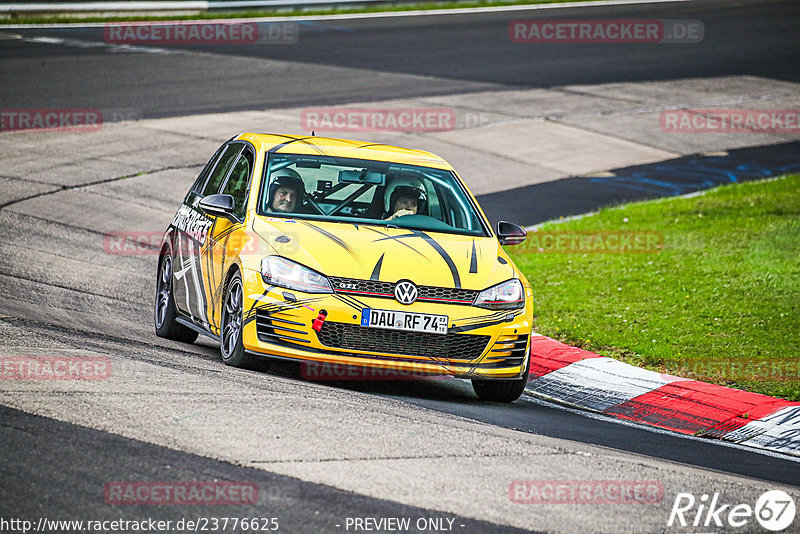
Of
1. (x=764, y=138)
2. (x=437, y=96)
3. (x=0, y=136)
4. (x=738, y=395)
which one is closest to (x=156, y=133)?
(x=0, y=136)

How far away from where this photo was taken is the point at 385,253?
319 inches

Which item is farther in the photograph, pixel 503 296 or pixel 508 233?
pixel 508 233

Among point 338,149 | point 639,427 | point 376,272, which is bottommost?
point 639,427

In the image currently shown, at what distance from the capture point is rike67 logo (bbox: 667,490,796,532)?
5.53m

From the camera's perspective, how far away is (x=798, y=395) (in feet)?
29.3

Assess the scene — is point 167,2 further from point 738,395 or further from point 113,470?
point 113,470

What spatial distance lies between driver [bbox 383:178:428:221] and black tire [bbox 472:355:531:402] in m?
1.43

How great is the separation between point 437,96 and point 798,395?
15.9 metres

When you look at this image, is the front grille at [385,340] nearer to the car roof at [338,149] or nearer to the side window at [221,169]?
the car roof at [338,149]

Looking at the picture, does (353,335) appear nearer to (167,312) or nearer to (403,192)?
(403,192)

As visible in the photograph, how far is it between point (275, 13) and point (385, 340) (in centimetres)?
2692

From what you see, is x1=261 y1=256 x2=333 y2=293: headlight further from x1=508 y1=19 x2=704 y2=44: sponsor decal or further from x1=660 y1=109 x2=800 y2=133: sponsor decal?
x1=508 y1=19 x2=704 y2=44: sponsor decal

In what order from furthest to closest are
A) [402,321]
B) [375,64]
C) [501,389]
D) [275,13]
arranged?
[275,13] < [375,64] < [501,389] < [402,321]

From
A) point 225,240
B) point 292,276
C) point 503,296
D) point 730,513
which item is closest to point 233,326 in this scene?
point 292,276
